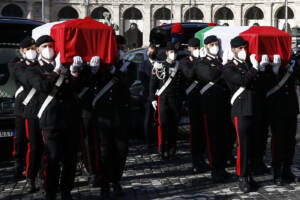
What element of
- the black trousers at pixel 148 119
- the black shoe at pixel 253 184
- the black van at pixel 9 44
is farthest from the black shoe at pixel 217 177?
the black van at pixel 9 44

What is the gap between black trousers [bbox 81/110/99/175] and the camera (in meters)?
6.68

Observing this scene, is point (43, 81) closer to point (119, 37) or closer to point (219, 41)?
point (119, 37)

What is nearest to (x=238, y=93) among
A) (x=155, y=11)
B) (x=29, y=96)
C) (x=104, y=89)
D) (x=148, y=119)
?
(x=104, y=89)

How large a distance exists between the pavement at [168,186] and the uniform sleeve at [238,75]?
122cm

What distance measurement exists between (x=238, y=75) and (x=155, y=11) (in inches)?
2163

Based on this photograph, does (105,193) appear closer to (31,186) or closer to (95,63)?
(31,186)

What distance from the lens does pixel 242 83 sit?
629 cm

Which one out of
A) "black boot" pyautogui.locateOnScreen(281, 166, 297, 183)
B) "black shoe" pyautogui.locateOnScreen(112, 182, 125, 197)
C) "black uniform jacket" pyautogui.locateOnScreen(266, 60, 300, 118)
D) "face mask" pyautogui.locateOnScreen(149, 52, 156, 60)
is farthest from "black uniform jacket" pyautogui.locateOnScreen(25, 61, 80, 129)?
"face mask" pyautogui.locateOnScreen(149, 52, 156, 60)

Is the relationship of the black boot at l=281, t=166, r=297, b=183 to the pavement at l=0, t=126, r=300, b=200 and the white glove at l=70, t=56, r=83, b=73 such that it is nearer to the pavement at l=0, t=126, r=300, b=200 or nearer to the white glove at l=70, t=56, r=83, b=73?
the pavement at l=0, t=126, r=300, b=200

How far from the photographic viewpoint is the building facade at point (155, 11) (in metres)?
58.5

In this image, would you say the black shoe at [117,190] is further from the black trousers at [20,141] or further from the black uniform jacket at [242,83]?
the black trousers at [20,141]

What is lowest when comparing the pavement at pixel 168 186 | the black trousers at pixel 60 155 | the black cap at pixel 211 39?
the pavement at pixel 168 186

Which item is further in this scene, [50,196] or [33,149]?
[33,149]

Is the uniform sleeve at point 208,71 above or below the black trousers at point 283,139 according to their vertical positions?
above
